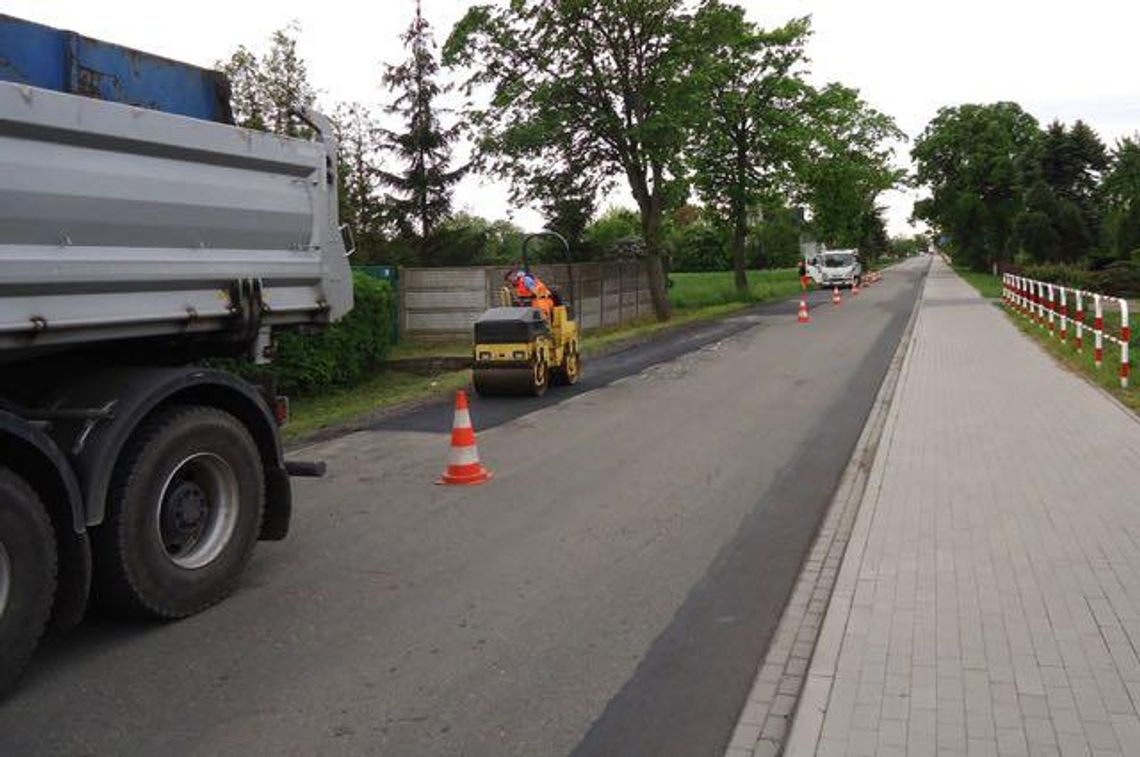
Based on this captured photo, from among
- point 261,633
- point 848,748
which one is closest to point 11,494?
point 261,633

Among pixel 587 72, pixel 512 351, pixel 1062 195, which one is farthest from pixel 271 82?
pixel 1062 195

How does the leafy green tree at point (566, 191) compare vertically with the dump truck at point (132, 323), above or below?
above

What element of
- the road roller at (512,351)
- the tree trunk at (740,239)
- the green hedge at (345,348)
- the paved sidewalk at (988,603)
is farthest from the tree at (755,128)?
the paved sidewalk at (988,603)

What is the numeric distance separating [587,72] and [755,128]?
39.9ft

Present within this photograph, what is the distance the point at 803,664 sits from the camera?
4.45 metres

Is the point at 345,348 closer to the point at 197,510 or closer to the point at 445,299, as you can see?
the point at 445,299

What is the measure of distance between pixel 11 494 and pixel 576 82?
24354 mm

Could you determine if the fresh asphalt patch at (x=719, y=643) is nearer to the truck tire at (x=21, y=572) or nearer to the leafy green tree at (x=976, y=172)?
the truck tire at (x=21, y=572)

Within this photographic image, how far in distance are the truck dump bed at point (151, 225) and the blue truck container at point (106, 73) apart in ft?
0.91

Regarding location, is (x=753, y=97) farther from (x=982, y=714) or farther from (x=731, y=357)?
(x=982, y=714)

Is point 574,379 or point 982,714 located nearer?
point 982,714

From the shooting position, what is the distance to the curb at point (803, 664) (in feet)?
12.3

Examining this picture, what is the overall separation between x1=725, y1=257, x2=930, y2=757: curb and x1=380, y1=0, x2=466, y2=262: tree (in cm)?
2815

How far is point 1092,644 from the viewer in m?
4.46
